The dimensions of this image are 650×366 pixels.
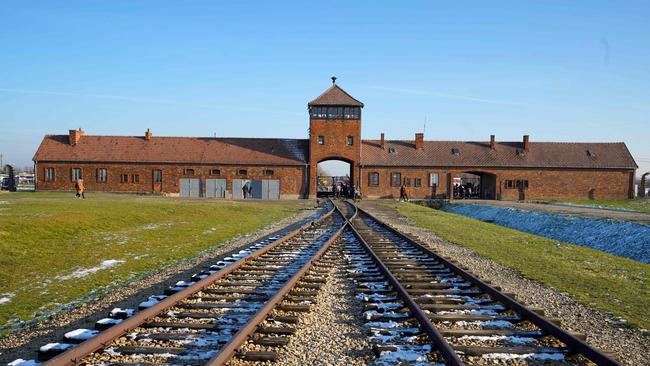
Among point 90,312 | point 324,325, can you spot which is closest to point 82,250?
point 90,312

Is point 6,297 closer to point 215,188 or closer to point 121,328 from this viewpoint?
point 121,328

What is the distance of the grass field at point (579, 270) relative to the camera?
7.47 m

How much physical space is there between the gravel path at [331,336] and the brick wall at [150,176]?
137ft

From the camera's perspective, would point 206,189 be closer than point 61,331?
No

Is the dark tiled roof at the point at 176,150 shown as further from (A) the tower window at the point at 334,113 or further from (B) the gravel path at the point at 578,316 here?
(B) the gravel path at the point at 578,316

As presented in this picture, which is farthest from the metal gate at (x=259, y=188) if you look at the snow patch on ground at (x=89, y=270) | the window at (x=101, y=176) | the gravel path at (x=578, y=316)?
the gravel path at (x=578, y=316)

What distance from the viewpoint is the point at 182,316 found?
556 cm

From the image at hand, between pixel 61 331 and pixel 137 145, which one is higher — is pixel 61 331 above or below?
below

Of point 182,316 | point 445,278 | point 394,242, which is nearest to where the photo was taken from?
point 182,316

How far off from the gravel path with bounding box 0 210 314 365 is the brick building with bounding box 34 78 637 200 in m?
38.3

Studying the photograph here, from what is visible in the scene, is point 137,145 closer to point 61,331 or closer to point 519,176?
point 519,176

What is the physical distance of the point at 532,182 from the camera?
50.4 meters

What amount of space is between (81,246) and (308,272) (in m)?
6.88

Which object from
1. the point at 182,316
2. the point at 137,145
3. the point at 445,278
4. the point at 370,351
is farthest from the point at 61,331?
the point at 137,145
